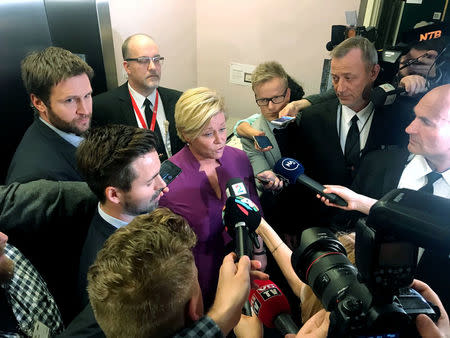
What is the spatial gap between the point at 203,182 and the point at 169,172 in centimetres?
19

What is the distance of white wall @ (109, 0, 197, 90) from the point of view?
8.86 ft

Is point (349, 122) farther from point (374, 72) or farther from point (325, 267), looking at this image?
point (325, 267)

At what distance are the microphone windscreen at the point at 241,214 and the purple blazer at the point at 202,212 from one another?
0.40 meters

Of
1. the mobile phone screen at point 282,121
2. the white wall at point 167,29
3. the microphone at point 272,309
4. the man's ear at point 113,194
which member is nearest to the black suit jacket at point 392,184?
the mobile phone screen at point 282,121

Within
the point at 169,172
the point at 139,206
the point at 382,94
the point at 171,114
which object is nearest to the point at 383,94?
the point at 382,94

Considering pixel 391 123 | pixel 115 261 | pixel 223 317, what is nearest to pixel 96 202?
pixel 115 261

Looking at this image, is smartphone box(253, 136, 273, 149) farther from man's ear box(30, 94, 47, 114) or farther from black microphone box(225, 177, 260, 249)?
man's ear box(30, 94, 47, 114)

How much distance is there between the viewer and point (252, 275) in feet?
3.42

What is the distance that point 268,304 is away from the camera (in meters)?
1.14

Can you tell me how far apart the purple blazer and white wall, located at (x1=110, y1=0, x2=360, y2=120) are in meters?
1.69

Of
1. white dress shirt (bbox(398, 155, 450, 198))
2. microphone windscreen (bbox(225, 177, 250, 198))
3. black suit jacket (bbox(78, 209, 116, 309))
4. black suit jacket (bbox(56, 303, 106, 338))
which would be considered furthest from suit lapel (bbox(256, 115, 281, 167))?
black suit jacket (bbox(56, 303, 106, 338))

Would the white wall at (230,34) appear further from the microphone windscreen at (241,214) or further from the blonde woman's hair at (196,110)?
the microphone windscreen at (241,214)

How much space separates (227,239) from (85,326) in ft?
2.81

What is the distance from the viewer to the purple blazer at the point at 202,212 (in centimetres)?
156
